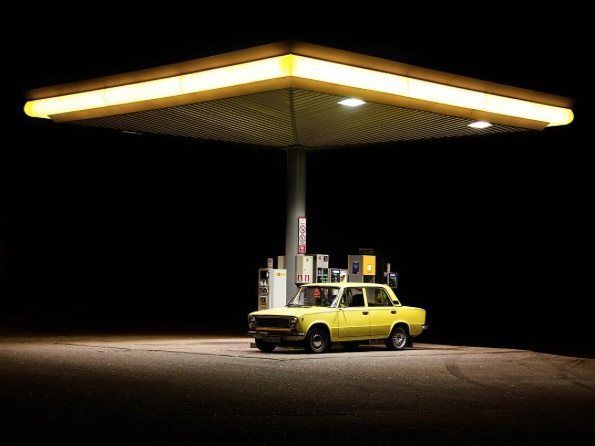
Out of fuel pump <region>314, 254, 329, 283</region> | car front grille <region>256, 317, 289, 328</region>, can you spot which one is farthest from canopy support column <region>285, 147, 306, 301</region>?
car front grille <region>256, 317, 289, 328</region>

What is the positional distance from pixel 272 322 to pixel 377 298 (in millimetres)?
2945

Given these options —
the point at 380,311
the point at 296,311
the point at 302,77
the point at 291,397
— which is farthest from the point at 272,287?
the point at 291,397

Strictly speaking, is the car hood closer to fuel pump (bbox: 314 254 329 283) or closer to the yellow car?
the yellow car

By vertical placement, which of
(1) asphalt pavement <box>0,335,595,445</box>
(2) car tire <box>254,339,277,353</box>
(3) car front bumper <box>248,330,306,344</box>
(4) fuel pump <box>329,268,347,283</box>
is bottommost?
(1) asphalt pavement <box>0,335,595,445</box>

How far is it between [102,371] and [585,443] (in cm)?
912

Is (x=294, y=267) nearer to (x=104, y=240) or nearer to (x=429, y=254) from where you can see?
(x=429, y=254)

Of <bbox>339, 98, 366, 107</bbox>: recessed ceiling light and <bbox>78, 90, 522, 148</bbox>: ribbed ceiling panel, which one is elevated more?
<bbox>78, 90, 522, 148</bbox>: ribbed ceiling panel

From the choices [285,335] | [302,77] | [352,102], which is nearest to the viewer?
[302,77]

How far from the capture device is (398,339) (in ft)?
72.6

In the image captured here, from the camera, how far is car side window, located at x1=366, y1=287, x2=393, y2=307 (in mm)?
21516

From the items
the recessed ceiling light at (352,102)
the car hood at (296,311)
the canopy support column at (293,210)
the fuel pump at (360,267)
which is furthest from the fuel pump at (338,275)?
the recessed ceiling light at (352,102)

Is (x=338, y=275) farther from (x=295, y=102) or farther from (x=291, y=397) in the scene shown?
(x=291, y=397)

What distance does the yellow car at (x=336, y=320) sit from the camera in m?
20.0

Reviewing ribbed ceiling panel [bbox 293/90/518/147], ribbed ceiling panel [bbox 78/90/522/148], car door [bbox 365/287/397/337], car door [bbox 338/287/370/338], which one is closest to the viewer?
ribbed ceiling panel [bbox 78/90/522/148]
